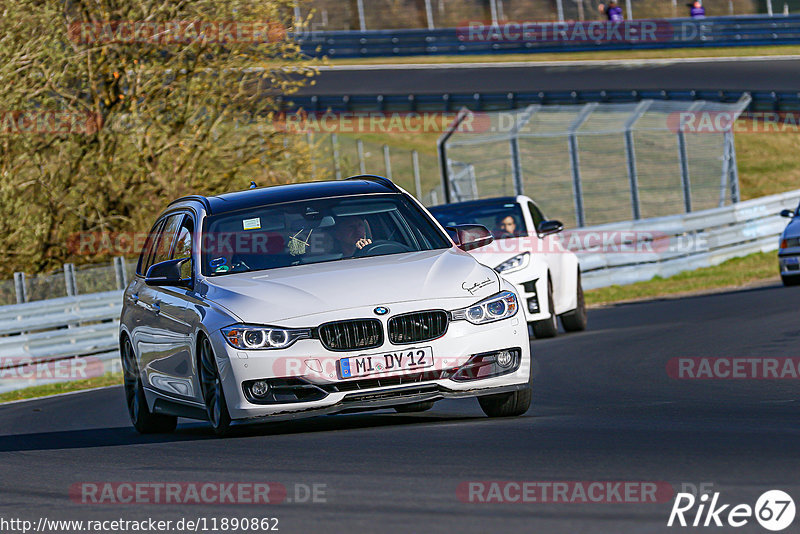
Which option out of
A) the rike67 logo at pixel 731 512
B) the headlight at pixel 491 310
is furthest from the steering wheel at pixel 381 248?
the rike67 logo at pixel 731 512

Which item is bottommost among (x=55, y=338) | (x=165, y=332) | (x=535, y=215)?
(x=55, y=338)

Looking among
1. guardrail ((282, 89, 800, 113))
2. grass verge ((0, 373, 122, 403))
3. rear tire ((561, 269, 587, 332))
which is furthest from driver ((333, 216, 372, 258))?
guardrail ((282, 89, 800, 113))

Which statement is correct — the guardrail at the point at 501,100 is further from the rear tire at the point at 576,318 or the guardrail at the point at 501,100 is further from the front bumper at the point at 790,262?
the rear tire at the point at 576,318

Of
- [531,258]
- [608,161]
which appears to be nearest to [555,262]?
[531,258]

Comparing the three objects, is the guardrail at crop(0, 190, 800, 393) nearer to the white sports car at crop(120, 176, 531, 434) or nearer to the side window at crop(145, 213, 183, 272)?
the side window at crop(145, 213, 183, 272)

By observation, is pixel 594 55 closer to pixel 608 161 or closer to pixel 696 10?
pixel 696 10

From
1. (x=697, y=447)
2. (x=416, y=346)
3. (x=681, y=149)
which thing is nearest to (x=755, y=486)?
(x=697, y=447)

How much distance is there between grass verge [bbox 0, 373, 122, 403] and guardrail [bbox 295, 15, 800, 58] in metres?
30.1

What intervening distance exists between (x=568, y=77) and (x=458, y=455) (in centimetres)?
3882

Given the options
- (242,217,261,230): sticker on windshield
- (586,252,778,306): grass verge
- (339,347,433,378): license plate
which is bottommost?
(586,252,778,306): grass verge

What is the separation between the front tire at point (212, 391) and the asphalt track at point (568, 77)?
31999 millimetres

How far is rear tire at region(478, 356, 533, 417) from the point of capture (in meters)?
9.12

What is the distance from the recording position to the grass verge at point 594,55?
46844 mm

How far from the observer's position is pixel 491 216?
1766 centimetres
